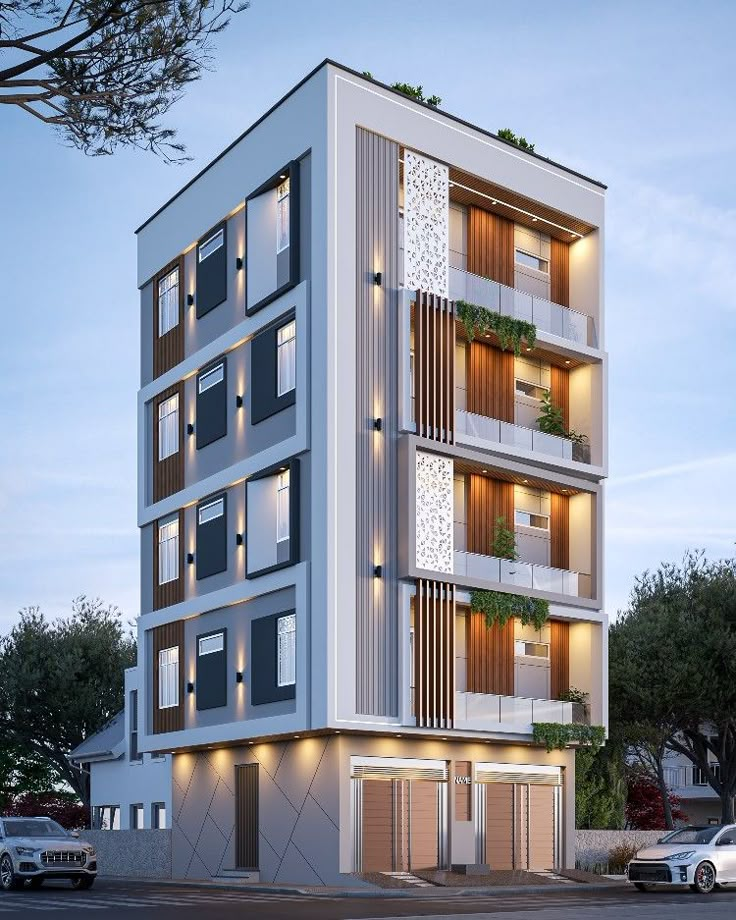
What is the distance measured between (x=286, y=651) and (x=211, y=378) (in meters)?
9.47

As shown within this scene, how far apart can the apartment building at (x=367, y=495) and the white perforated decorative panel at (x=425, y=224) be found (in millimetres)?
98

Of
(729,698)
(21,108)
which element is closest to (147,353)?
(729,698)

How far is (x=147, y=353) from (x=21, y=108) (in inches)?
1216

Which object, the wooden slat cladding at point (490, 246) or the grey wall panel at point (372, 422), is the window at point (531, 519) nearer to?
the grey wall panel at point (372, 422)

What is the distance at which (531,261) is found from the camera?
45.7 metres

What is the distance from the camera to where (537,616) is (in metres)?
42.0

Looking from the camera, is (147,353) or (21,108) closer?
(21,108)

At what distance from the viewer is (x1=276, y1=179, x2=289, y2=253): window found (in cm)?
4091

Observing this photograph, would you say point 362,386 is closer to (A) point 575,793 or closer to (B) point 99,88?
(A) point 575,793

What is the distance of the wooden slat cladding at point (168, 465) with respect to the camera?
46031 millimetres

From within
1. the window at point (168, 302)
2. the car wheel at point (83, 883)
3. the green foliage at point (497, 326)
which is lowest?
the car wheel at point (83, 883)

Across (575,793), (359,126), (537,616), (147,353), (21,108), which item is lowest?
(575,793)

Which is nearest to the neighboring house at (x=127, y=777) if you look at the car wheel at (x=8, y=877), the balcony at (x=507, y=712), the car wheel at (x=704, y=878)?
the balcony at (x=507, y=712)

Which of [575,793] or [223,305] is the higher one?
[223,305]
